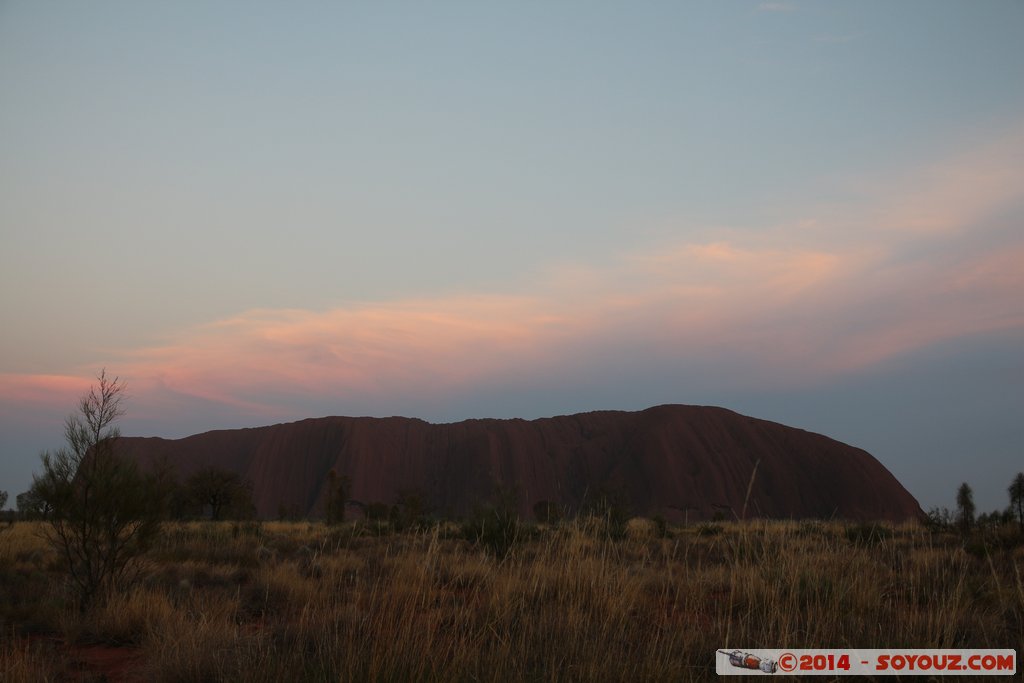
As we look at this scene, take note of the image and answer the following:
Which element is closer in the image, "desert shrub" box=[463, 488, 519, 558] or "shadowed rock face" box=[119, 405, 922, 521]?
"desert shrub" box=[463, 488, 519, 558]

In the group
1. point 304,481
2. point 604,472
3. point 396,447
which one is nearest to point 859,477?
point 604,472

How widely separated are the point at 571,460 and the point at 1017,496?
61350mm

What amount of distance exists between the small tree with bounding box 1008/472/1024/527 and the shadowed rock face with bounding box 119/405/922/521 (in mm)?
46776

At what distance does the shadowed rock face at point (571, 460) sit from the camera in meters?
71.4

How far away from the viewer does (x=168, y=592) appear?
28.9 ft

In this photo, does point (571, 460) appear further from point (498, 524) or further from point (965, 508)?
point (498, 524)

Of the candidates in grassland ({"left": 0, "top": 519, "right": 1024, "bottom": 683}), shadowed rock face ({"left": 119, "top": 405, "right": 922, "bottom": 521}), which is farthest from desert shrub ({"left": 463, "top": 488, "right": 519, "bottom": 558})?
shadowed rock face ({"left": 119, "top": 405, "right": 922, "bottom": 521})

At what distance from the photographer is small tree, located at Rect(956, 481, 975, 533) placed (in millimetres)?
18091

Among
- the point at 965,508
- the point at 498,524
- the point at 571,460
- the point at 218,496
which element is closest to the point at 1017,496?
the point at 965,508

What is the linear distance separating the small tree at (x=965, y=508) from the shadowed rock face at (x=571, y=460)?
41341 millimetres

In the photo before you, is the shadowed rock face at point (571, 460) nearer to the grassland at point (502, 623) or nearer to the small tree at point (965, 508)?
the small tree at point (965, 508)

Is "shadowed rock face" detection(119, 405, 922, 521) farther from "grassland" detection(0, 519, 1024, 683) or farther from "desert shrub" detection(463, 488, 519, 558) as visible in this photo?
"grassland" detection(0, 519, 1024, 683)

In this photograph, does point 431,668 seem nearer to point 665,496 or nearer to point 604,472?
point 665,496

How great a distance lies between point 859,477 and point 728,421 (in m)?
15.5
